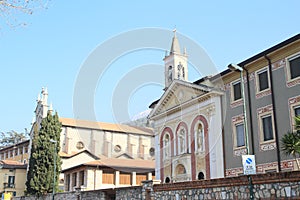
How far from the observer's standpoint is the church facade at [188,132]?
27767 mm

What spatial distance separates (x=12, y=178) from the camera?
57.5 metres

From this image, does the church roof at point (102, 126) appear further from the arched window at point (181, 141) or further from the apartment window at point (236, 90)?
the apartment window at point (236, 90)

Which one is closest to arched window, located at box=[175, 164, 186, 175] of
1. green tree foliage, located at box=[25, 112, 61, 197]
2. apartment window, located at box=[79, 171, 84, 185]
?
green tree foliage, located at box=[25, 112, 61, 197]

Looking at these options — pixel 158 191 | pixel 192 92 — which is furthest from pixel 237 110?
pixel 158 191

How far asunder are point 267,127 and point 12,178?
45.6 metres

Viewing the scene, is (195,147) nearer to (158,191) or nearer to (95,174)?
(158,191)

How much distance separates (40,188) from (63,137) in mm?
16862

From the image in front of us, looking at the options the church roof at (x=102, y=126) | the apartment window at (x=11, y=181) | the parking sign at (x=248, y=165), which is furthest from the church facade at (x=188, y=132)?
the apartment window at (x=11, y=181)

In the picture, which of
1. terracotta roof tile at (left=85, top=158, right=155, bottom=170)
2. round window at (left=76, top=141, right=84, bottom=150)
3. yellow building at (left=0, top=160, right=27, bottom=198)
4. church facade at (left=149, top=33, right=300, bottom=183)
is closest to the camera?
church facade at (left=149, top=33, right=300, bottom=183)

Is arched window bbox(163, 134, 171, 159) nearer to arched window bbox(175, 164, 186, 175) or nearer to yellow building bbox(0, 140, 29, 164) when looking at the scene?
arched window bbox(175, 164, 186, 175)

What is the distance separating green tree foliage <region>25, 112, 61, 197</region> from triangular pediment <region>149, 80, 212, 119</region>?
1457 centimetres

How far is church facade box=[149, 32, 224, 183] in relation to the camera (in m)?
27.8

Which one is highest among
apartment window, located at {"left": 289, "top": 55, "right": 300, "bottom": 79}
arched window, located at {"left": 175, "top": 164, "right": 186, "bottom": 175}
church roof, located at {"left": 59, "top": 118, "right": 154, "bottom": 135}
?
church roof, located at {"left": 59, "top": 118, "right": 154, "bottom": 135}

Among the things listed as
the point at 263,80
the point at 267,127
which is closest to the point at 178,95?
the point at 263,80
